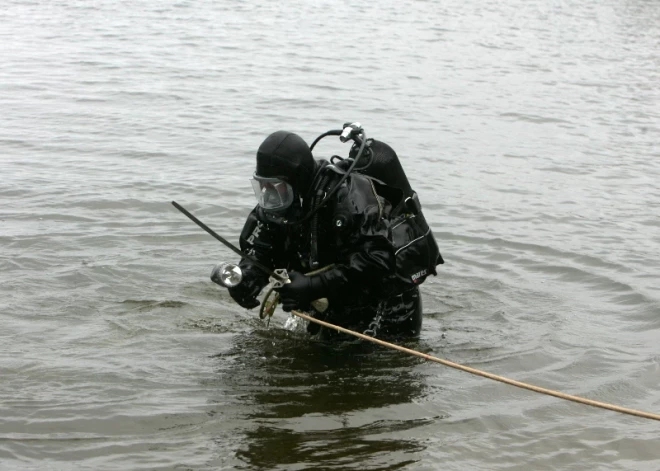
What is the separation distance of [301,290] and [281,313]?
187 cm

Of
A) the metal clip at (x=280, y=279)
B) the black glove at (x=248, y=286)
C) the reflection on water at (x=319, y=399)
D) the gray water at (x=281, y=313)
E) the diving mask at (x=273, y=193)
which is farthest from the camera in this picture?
the black glove at (x=248, y=286)

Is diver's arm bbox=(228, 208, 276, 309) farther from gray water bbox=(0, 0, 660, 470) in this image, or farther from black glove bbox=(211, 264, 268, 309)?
gray water bbox=(0, 0, 660, 470)

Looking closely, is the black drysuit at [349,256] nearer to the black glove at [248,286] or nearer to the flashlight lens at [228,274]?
the black glove at [248,286]

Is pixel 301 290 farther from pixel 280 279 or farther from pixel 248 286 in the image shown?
pixel 248 286

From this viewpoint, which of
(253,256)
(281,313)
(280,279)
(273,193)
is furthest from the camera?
(281,313)

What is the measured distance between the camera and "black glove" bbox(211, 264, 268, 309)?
5781mm

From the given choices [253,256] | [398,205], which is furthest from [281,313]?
[398,205]

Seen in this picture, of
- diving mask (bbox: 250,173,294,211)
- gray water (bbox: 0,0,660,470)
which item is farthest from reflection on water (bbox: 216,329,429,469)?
diving mask (bbox: 250,173,294,211)

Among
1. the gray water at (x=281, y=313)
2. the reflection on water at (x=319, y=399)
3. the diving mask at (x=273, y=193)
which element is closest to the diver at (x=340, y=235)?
the diving mask at (x=273, y=193)

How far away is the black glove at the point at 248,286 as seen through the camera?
19.0 ft

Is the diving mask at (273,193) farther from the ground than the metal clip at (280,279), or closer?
farther from the ground

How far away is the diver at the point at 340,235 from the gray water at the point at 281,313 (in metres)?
0.51

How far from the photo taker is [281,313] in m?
7.29

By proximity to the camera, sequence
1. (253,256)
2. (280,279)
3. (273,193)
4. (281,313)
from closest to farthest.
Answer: (273,193) → (280,279) → (253,256) → (281,313)
